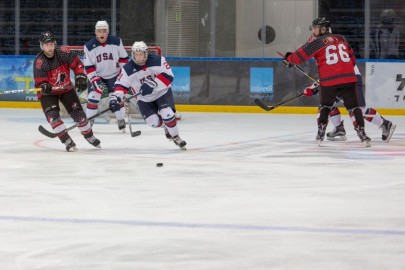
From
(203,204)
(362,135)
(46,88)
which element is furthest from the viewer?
(362,135)

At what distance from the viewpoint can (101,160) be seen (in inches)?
345

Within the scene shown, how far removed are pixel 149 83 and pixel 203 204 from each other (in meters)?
3.45

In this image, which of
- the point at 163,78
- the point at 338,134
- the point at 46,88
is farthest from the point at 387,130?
the point at 46,88

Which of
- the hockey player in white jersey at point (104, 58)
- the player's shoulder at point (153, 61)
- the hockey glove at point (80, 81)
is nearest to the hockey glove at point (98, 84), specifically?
the hockey player in white jersey at point (104, 58)

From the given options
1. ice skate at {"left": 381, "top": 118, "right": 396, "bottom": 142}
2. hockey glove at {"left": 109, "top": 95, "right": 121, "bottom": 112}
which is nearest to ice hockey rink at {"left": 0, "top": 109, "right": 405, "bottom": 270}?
ice skate at {"left": 381, "top": 118, "right": 396, "bottom": 142}

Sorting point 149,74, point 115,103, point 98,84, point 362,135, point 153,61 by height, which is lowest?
point 362,135

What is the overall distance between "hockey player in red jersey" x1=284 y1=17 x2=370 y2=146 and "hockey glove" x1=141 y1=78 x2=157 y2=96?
1314mm

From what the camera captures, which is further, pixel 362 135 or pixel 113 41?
pixel 113 41

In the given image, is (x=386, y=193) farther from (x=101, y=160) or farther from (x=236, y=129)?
(x=236, y=129)

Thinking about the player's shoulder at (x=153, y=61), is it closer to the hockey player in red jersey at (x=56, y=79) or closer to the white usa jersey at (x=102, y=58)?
the hockey player in red jersey at (x=56, y=79)

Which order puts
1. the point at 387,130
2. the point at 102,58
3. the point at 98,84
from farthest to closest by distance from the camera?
the point at 102,58
the point at 98,84
the point at 387,130

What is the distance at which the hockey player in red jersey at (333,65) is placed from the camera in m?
9.95

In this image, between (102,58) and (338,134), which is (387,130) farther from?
(102,58)

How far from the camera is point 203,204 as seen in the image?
616 centimetres
